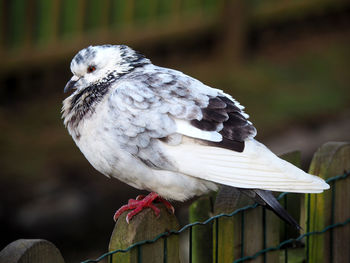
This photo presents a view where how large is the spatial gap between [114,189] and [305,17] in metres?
4.25

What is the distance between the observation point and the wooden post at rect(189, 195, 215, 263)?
2975 millimetres

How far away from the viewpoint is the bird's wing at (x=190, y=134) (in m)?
2.90

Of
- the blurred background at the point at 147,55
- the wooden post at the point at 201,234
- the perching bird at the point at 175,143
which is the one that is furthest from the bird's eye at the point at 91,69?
the blurred background at the point at 147,55

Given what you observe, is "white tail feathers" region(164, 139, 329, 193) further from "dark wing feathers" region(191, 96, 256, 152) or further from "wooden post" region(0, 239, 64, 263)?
"wooden post" region(0, 239, 64, 263)

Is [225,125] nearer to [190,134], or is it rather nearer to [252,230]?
[190,134]

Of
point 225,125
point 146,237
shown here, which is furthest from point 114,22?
point 146,237

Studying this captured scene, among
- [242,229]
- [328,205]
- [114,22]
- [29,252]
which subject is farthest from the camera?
[114,22]

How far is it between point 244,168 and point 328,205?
514 millimetres

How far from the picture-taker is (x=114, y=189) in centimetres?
573

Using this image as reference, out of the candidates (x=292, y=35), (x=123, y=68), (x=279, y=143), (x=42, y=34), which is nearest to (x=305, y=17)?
(x=292, y=35)

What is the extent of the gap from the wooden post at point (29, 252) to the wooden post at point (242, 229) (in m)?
0.80

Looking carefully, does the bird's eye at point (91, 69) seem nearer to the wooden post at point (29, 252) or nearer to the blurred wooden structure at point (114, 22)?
the wooden post at point (29, 252)

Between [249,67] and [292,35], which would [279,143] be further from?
[292,35]

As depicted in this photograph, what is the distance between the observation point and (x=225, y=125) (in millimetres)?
2969
